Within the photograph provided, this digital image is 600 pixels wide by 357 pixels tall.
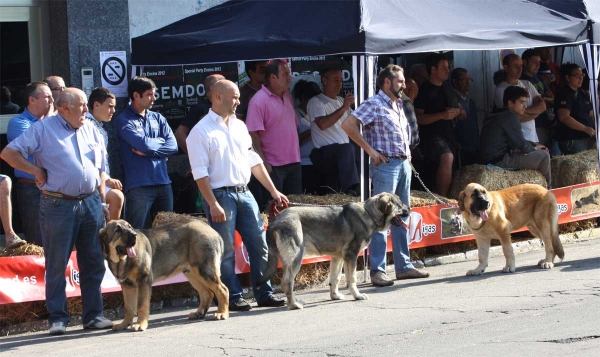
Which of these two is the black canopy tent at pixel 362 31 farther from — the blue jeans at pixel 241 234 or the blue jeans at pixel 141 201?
the blue jeans at pixel 241 234

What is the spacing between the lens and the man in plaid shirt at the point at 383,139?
1085 cm

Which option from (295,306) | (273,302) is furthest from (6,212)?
(295,306)

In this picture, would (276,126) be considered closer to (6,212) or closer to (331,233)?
(331,233)

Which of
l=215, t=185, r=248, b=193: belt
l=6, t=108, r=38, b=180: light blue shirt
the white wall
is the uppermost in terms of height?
the white wall

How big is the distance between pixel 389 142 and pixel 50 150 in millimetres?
3852

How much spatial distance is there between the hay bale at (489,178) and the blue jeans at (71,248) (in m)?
6.12

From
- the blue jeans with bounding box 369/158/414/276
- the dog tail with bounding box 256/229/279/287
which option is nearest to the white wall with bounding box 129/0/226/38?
the blue jeans with bounding box 369/158/414/276

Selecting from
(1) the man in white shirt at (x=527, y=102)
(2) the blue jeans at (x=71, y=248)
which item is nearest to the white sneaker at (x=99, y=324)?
(2) the blue jeans at (x=71, y=248)

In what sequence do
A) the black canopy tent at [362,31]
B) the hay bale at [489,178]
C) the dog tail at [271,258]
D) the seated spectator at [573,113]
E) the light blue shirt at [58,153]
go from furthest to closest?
the seated spectator at [573,113] < the hay bale at [489,178] < the black canopy tent at [362,31] < the dog tail at [271,258] < the light blue shirt at [58,153]

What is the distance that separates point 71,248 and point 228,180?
164cm

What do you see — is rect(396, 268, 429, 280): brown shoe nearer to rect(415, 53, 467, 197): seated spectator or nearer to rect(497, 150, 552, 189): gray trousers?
rect(415, 53, 467, 197): seated spectator

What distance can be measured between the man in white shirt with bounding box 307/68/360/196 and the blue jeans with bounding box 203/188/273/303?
9.29 ft

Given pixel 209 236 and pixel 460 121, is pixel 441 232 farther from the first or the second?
pixel 209 236

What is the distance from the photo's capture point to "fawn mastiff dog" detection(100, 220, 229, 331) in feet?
29.2
